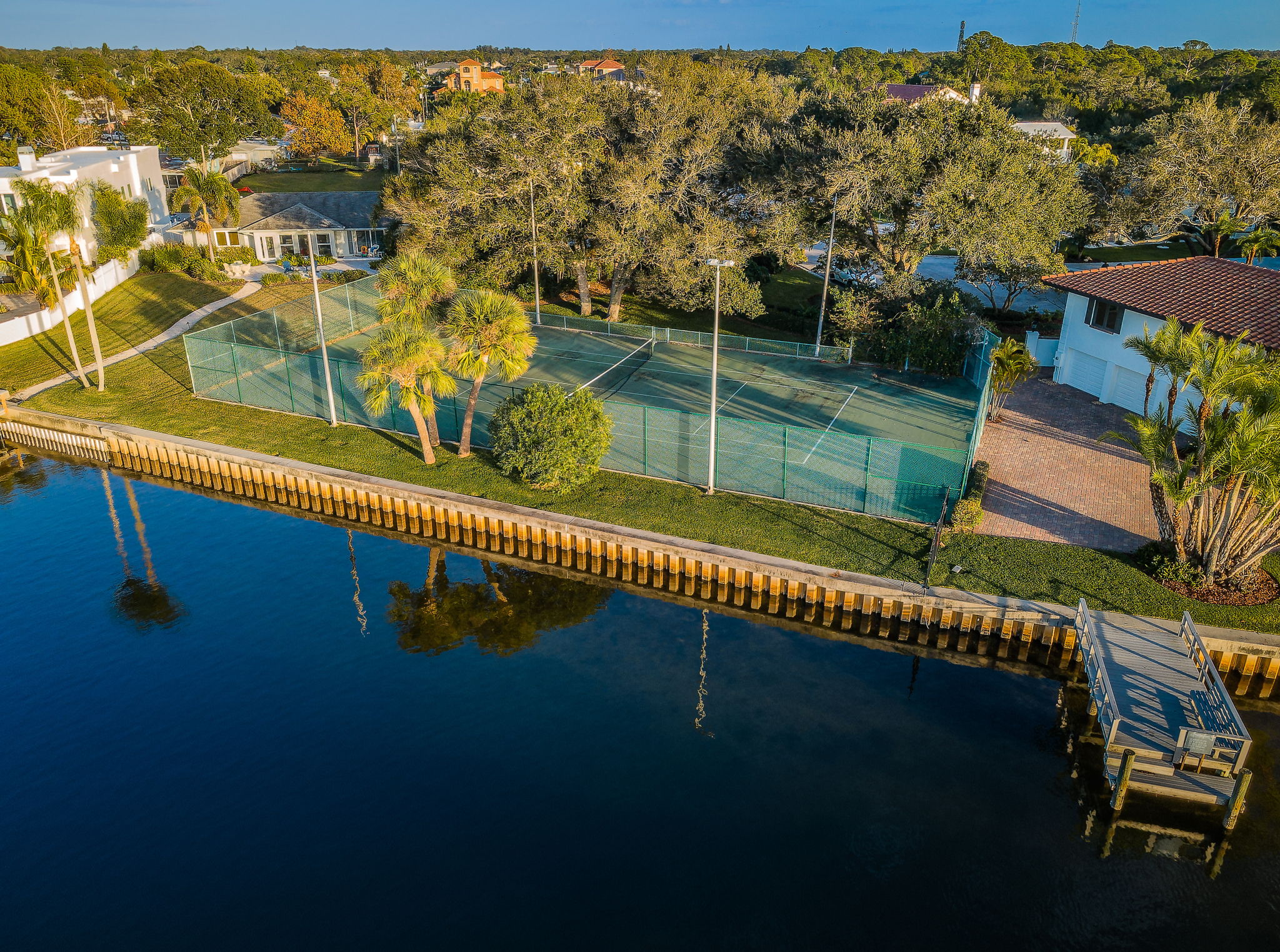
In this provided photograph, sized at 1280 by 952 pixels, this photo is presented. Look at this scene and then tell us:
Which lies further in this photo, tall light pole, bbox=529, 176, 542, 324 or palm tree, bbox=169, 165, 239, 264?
palm tree, bbox=169, 165, 239, 264

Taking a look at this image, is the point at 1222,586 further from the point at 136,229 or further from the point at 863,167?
the point at 136,229

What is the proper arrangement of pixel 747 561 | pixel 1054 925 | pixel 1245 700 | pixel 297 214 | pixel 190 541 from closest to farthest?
1. pixel 1054 925
2. pixel 1245 700
3. pixel 747 561
4. pixel 190 541
5. pixel 297 214

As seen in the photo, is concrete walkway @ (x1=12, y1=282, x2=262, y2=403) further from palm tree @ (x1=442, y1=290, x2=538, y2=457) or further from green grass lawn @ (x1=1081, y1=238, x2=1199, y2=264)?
→ green grass lawn @ (x1=1081, y1=238, x2=1199, y2=264)

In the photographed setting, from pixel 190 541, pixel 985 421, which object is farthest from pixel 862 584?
pixel 190 541

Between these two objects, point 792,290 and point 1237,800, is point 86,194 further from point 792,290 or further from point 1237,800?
point 1237,800

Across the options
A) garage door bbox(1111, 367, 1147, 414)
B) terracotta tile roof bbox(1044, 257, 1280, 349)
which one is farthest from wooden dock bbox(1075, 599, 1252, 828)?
garage door bbox(1111, 367, 1147, 414)
